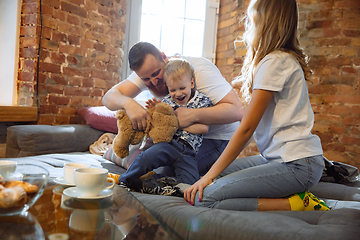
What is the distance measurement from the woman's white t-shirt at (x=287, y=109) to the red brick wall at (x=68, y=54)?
6.86 feet

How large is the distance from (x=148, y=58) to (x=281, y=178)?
3.03ft

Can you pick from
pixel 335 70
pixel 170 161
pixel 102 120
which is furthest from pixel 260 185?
pixel 335 70

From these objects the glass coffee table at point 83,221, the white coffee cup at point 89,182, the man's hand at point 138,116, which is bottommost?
the glass coffee table at point 83,221

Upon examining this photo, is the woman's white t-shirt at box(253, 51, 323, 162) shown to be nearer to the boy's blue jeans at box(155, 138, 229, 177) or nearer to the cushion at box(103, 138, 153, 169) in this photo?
the boy's blue jeans at box(155, 138, 229, 177)

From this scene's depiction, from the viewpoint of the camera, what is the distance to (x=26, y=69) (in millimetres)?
2605

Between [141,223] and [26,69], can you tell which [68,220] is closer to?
[141,223]

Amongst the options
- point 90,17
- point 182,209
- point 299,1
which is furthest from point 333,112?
point 90,17

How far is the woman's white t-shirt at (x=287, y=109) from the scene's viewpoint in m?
1.20

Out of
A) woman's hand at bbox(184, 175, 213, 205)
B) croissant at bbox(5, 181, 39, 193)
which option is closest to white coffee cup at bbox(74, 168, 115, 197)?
croissant at bbox(5, 181, 39, 193)

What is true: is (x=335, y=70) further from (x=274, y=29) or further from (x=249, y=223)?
(x=249, y=223)

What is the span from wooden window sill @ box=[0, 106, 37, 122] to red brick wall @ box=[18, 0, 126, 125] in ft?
0.27

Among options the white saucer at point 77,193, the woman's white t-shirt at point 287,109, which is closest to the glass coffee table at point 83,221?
the white saucer at point 77,193

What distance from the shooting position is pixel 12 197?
693 millimetres

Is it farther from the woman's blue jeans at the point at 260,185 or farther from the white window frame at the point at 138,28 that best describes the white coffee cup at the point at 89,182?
the white window frame at the point at 138,28
